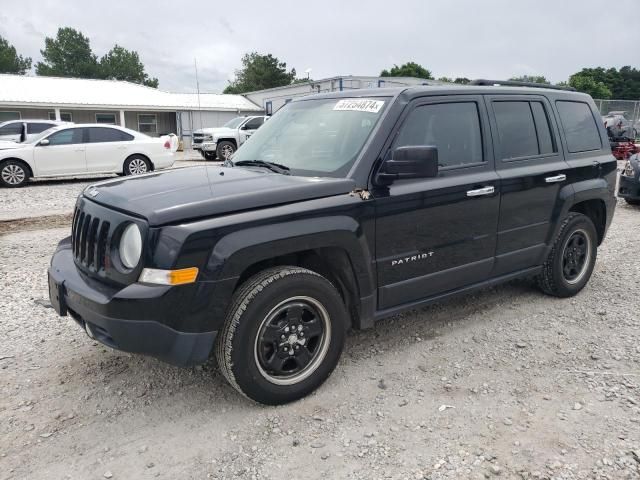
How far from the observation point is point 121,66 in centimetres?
7738

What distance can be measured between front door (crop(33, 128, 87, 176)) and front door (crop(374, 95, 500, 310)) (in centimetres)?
1206

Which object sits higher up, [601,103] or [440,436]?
[601,103]

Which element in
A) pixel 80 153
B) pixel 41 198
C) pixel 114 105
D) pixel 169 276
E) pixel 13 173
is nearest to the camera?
pixel 169 276

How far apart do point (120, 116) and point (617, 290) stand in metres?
30.7

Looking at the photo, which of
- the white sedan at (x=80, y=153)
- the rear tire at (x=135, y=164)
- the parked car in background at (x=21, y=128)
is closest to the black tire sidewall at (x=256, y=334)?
the white sedan at (x=80, y=153)

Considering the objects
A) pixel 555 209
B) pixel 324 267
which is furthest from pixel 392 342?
pixel 555 209

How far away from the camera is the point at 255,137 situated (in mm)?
4367

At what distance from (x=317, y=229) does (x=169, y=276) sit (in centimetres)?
90

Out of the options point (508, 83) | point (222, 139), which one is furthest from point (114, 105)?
point (508, 83)

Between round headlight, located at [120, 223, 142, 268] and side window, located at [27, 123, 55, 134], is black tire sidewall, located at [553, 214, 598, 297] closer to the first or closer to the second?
round headlight, located at [120, 223, 142, 268]

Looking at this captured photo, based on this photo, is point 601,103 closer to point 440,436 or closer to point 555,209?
point 555,209

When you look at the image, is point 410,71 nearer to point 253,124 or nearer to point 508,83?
point 253,124

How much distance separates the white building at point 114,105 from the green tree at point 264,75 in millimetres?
30275

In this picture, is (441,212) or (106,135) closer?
(441,212)
